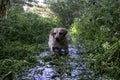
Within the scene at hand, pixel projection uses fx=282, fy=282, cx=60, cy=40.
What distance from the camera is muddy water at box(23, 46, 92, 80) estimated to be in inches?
217

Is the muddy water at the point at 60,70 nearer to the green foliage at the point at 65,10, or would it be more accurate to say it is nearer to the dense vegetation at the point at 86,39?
the dense vegetation at the point at 86,39

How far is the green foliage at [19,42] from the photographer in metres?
6.28

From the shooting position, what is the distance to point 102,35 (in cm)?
867

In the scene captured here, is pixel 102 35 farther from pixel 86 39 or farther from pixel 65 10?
pixel 65 10

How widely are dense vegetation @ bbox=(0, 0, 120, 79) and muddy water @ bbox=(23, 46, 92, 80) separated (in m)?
0.24

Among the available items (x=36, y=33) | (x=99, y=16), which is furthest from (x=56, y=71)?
(x=36, y=33)

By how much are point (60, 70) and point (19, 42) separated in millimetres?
4232

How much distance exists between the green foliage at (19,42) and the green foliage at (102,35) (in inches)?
59.4

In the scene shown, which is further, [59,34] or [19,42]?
[19,42]

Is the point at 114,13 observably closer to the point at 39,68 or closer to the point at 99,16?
the point at 99,16

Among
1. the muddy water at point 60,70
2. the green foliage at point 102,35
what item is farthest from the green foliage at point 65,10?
the muddy water at point 60,70

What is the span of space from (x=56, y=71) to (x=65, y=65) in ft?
1.47

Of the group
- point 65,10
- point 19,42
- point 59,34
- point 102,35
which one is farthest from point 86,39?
point 65,10

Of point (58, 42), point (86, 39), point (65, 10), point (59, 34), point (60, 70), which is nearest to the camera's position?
point (60, 70)
